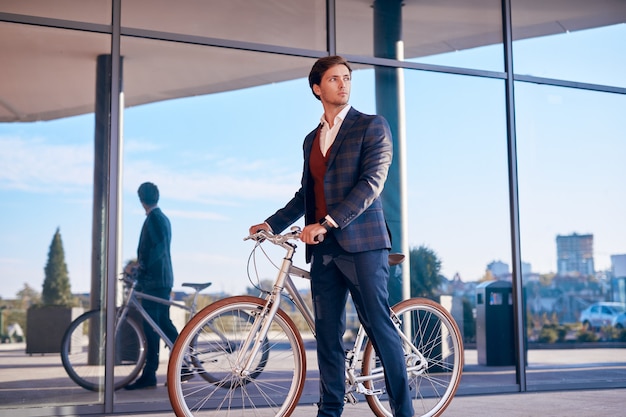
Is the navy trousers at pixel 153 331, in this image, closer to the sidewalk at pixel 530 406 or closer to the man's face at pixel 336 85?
the sidewalk at pixel 530 406

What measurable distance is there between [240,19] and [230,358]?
9.45 feet

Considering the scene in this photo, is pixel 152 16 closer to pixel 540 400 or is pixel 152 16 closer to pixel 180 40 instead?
pixel 180 40

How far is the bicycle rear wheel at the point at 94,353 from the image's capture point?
5.25 m

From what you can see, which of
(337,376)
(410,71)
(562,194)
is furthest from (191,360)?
(562,194)

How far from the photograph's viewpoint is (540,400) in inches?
225

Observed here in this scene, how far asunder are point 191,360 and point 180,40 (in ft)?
8.56

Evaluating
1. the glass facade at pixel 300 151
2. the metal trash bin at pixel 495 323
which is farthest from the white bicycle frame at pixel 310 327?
the metal trash bin at pixel 495 323

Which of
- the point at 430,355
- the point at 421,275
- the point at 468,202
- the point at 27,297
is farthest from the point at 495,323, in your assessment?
the point at 27,297

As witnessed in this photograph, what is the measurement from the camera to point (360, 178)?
3.77 meters

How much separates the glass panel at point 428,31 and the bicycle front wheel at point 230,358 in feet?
9.15

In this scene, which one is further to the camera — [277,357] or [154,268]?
[154,268]

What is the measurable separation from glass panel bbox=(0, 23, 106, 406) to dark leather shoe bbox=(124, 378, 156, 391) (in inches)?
8.1

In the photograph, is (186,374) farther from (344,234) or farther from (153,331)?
(153,331)

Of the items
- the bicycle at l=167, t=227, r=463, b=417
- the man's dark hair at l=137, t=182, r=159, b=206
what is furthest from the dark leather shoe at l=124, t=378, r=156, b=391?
the man's dark hair at l=137, t=182, r=159, b=206
